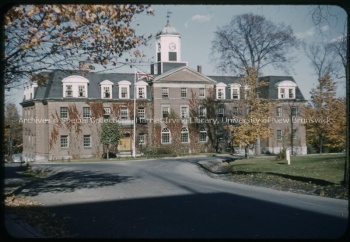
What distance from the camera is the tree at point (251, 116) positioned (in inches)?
973

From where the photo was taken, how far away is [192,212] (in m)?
8.64

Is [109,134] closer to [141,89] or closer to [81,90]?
[81,90]

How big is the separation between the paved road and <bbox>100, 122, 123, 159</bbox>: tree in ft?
65.2

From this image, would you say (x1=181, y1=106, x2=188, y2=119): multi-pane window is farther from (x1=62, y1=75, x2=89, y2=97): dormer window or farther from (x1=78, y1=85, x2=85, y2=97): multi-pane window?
(x1=78, y1=85, x2=85, y2=97): multi-pane window

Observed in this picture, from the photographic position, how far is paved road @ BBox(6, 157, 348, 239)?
6.78m

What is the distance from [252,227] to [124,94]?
109ft

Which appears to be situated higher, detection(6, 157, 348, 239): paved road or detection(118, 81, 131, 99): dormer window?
detection(118, 81, 131, 99): dormer window

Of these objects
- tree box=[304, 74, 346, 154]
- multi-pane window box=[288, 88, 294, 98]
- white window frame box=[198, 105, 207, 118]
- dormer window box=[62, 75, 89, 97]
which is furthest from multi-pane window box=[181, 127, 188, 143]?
tree box=[304, 74, 346, 154]

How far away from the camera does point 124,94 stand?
39.0 m

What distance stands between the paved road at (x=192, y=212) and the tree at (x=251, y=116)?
11447 millimetres

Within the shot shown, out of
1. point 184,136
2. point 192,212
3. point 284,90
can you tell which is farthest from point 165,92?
point 192,212

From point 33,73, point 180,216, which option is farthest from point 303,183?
point 33,73

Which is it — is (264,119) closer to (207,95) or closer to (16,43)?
(207,95)

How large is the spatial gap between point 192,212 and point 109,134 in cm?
2584
